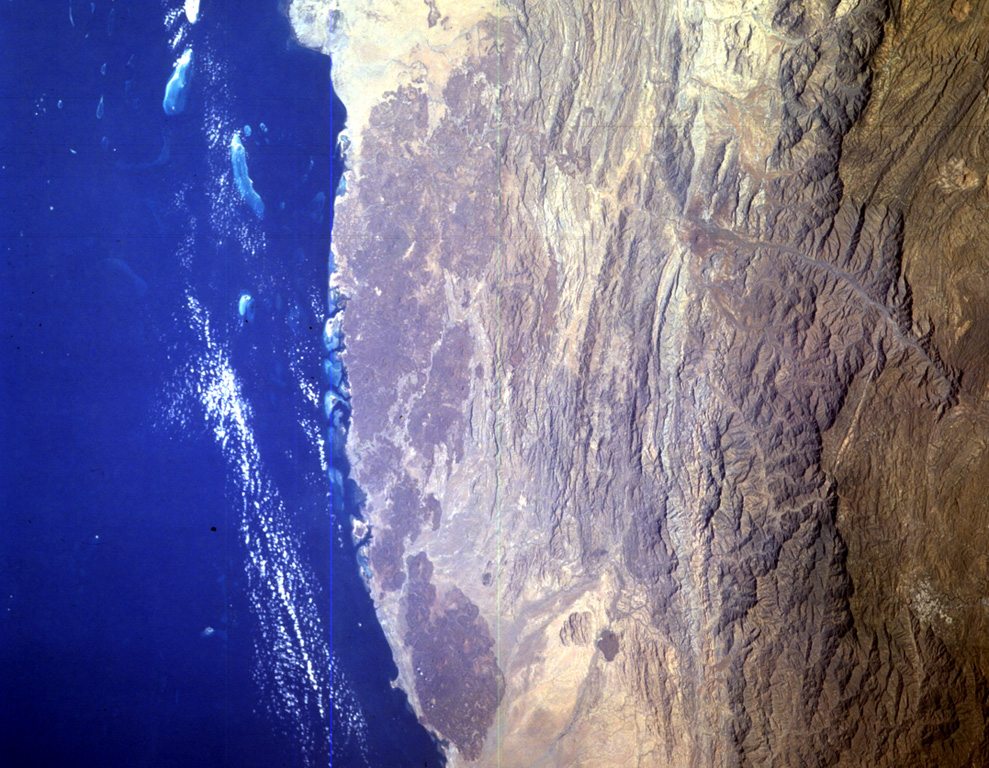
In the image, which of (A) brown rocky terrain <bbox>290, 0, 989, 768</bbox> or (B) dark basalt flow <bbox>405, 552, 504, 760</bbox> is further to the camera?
(B) dark basalt flow <bbox>405, 552, 504, 760</bbox>

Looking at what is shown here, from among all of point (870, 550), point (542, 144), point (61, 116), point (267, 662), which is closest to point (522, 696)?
point (267, 662)

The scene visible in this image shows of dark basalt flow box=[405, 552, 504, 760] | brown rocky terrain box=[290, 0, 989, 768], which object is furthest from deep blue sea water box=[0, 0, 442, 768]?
brown rocky terrain box=[290, 0, 989, 768]

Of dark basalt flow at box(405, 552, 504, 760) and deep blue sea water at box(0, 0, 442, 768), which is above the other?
deep blue sea water at box(0, 0, 442, 768)

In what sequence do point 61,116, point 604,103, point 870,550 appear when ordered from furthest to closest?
point 61,116 < point 604,103 < point 870,550

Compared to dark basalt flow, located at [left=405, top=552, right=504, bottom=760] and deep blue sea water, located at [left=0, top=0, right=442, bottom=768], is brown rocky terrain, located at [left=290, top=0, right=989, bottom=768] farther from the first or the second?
deep blue sea water, located at [left=0, top=0, right=442, bottom=768]

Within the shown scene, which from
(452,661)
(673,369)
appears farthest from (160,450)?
(673,369)

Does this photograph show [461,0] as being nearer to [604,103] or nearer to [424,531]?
[604,103]
